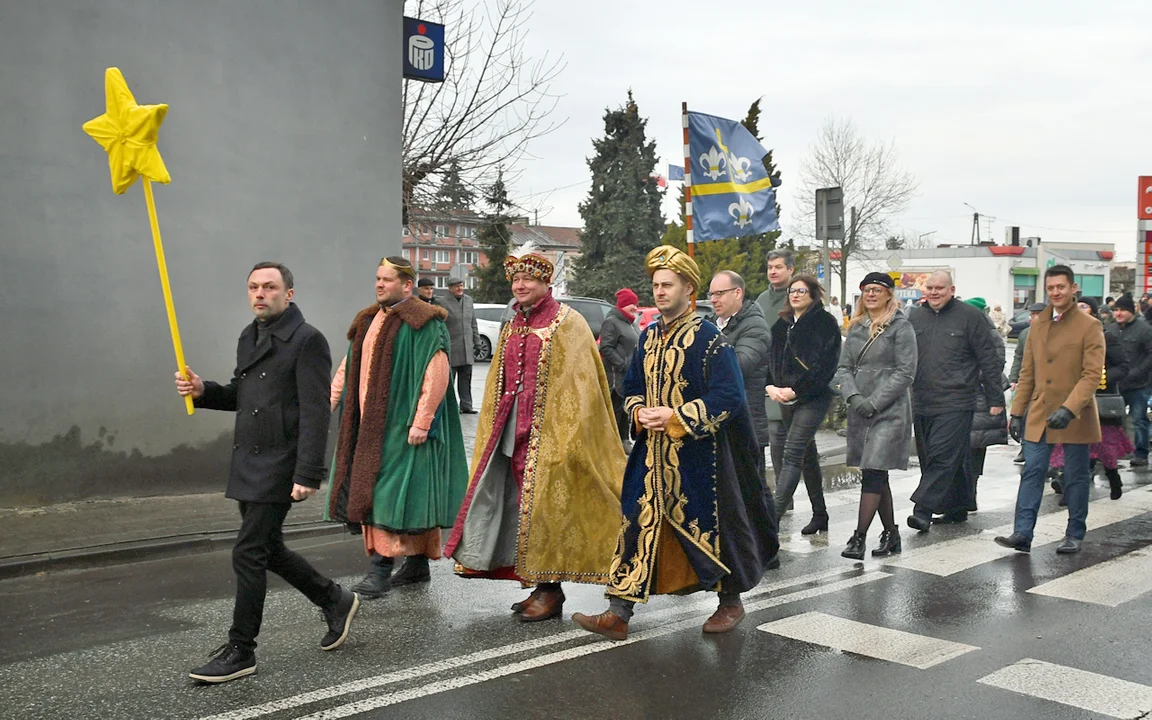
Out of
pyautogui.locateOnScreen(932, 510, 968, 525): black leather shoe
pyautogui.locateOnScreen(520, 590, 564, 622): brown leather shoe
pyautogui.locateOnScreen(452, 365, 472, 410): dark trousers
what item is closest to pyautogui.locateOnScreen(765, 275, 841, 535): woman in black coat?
pyautogui.locateOnScreen(932, 510, 968, 525): black leather shoe

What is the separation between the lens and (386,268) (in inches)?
254

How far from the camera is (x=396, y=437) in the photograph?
6.35 meters

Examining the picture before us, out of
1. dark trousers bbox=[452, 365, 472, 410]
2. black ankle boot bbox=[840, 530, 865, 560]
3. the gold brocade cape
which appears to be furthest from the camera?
dark trousers bbox=[452, 365, 472, 410]

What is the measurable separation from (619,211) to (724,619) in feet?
137

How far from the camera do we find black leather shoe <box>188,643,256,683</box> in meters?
4.71

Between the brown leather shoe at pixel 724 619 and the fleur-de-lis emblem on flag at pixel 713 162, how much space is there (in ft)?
18.6

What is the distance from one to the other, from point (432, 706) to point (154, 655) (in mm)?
1548

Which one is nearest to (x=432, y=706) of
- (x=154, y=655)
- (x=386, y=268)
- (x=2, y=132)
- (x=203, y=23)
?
(x=154, y=655)

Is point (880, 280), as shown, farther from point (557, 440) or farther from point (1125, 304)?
point (1125, 304)

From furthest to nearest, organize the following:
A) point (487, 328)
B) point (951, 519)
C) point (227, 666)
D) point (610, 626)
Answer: point (487, 328) < point (951, 519) < point (610, 626) < point (227, 666)

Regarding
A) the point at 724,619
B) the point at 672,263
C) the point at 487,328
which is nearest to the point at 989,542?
the point at 724,619

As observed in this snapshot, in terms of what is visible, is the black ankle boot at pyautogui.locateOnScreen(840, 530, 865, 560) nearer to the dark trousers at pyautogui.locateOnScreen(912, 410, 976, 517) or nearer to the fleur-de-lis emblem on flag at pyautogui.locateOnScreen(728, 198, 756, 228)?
the dark trousers at pyautogui.locateOnScreen(912, 410, 976, 517)

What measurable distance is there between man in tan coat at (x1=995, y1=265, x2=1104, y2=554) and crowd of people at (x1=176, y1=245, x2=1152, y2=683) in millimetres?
16

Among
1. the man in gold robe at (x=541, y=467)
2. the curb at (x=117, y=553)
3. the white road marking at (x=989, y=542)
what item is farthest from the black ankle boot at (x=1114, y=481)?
the curb at (x=117, y=553)
